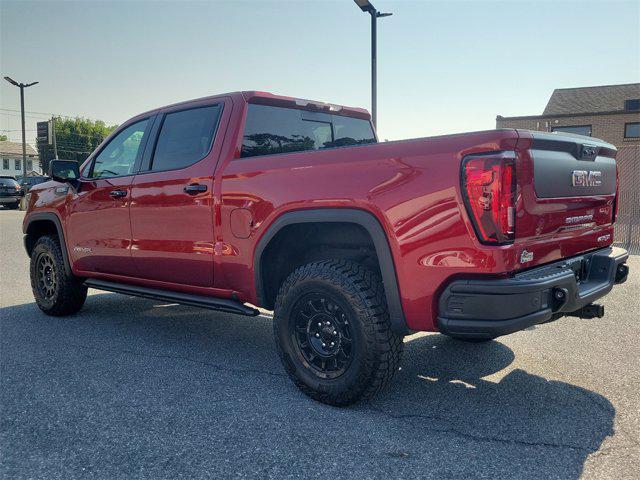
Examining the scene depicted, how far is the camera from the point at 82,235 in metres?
5.11

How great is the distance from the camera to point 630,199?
35.0 feet

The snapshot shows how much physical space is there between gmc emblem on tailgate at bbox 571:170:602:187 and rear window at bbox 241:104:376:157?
206 cm

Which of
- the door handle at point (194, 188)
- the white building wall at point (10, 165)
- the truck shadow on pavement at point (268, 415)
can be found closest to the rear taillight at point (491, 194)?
the truck shadow on pavement at point (268, 415)

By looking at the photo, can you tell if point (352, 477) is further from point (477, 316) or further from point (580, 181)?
point (580, 181)

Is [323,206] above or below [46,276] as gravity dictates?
above

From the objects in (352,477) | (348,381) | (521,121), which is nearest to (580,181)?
(348,381)

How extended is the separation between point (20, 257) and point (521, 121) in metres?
27.1

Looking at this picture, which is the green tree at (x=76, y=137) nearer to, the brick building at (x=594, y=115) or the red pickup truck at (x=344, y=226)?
the brick building at (x=594, y=115)

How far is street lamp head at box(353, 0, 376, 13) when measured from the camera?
417 inches

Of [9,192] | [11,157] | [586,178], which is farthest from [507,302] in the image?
[11,157]

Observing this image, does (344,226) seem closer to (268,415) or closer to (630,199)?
(268,415)

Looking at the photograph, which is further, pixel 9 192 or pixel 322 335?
pixel 9 192

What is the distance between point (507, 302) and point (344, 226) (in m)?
1.15

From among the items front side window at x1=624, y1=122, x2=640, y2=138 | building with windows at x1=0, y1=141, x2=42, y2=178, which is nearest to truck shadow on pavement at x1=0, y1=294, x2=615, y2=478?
front side window at x1=624, y1=122, x2=640, y2=138
